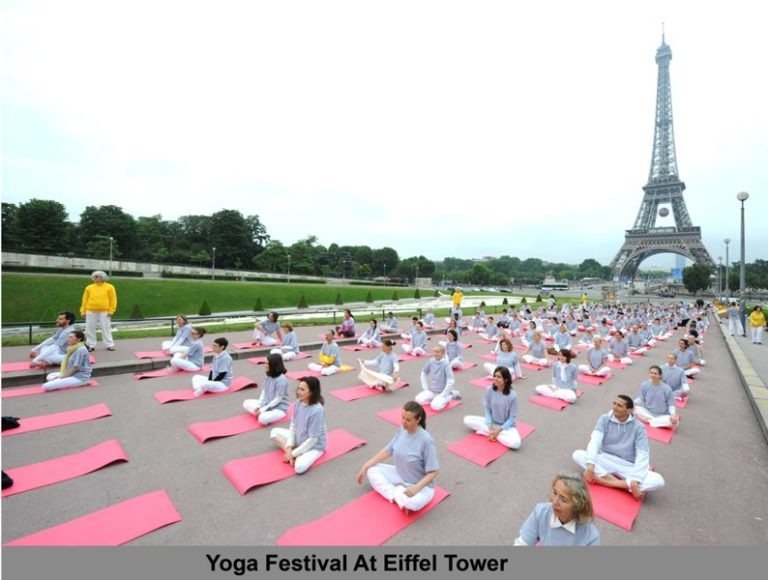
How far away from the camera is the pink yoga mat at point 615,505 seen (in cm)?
407

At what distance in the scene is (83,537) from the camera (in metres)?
3.58

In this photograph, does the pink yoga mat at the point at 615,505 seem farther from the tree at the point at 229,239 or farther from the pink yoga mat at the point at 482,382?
the tree at the point at 229,239

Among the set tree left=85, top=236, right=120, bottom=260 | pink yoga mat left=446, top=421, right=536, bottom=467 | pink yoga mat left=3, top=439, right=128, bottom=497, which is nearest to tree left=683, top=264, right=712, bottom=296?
pink yoga mat left=446, top=421, right=536, bottom=467

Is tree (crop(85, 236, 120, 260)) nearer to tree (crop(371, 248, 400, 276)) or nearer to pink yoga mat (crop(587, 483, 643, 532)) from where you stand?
tree (crop(371, 248, 400, 276))

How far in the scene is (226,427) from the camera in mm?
6176

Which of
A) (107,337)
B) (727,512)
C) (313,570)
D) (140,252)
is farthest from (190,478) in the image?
(140,252)

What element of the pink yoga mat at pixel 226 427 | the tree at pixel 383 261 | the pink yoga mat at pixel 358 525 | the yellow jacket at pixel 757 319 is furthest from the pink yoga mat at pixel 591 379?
the tree at pixel 383 261

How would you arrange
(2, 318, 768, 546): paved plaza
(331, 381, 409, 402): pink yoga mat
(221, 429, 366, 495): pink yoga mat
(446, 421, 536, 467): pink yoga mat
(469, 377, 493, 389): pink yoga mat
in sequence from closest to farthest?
(2, 318, 768, 546): paved plaza
(221, 429, 366, 495): pink yoga mat
(446, 421, 536, 467): pink yoga mat
(331, 381, 409, 402): pink yoga mat
(469, 377, 493, 389): pink yoga mat

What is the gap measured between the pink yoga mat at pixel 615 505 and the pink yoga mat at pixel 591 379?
592cm

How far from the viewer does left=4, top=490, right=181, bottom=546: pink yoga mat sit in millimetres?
3521

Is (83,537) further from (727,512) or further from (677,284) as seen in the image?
(677,284)

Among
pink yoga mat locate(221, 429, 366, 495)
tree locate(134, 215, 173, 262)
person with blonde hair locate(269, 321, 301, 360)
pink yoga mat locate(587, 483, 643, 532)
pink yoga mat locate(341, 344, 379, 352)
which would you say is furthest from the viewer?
tree locate(134, 215, 173, 262)

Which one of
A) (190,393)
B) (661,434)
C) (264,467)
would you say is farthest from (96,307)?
(661,434)

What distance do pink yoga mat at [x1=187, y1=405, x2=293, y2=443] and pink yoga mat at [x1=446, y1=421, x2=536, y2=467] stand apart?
3.07 m
